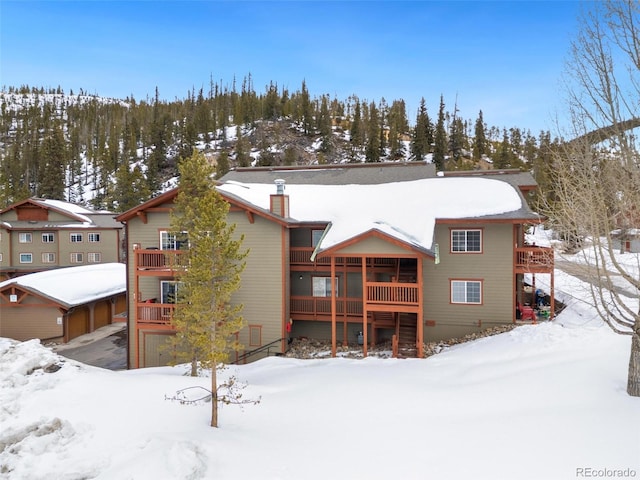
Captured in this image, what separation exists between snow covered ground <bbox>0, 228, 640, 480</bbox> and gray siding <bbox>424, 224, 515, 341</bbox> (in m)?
3.39

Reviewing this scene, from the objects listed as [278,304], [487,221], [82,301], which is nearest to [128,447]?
[278,304]

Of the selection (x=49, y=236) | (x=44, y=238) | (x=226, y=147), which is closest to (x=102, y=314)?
(x=49, y=236)

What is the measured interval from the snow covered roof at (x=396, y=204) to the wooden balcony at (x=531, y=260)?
73.2 inches

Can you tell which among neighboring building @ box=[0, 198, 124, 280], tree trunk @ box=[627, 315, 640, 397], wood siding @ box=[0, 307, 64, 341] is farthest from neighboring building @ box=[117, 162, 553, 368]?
neighboring building @ box=[0, 198, 124, 280]

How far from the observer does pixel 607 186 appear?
Result: 8.82 meters

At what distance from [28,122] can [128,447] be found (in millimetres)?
127604

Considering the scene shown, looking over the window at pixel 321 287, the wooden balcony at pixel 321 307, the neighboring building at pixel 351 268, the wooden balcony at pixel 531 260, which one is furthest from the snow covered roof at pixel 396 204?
the wooden balcony at pixel 321 307

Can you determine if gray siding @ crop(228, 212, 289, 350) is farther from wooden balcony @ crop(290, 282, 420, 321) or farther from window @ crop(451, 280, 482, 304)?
window @ crop(451, 280, 482, 304)

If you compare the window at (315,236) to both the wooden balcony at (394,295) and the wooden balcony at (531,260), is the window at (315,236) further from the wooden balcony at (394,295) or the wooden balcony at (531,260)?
the wooden balcony at (531,260)

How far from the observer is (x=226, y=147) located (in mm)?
80812

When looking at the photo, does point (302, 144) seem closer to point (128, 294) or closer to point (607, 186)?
point (128, 294)

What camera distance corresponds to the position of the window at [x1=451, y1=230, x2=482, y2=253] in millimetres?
17219

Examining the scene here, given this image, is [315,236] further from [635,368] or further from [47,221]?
[47,221]

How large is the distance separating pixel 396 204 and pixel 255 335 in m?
9.52
